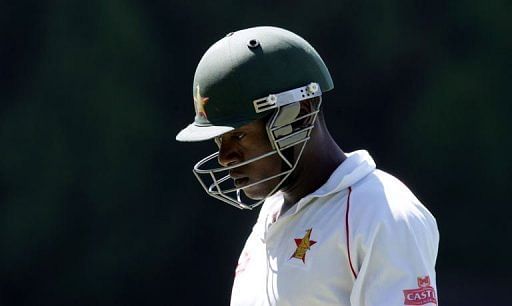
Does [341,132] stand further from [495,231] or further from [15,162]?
[15,162]

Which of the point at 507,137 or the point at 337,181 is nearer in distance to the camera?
the point at 337,181

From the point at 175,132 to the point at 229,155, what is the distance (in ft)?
9.66

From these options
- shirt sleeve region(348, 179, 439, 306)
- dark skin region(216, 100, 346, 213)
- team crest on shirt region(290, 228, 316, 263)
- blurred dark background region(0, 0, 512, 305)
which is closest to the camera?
shirt sleeve region(348, 179, 439, 306)

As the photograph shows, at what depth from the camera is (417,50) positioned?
5.25 meters

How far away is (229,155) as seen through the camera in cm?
232

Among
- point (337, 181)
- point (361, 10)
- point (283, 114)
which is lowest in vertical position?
point (337, 181)

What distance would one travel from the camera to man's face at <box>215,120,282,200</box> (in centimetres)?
232

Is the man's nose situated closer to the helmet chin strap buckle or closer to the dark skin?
the dark skin

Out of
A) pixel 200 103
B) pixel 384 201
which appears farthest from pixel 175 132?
pixel 384 201

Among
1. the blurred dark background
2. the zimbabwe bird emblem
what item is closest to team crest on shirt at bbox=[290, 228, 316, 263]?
the zimbabwe bird emblem

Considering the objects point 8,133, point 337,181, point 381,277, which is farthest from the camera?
point 8,133

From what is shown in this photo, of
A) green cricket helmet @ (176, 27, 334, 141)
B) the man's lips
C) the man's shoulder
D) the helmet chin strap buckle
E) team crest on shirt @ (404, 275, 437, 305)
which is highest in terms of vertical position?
green cricket helmet @ (176, 27, 334, 141)

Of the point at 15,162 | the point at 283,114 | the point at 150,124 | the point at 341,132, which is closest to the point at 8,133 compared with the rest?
the point at 15,162

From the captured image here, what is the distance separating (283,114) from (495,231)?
11.0ft
